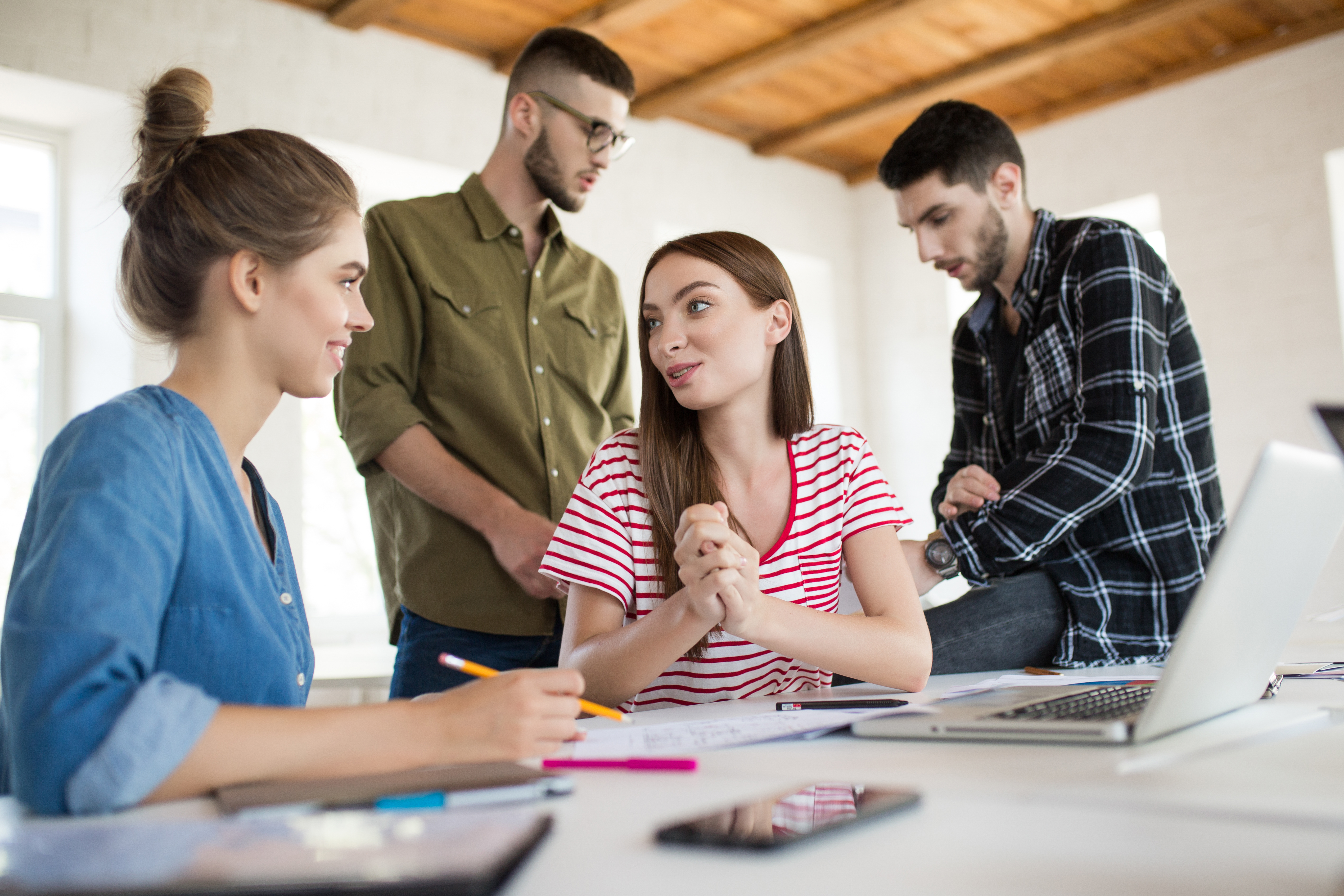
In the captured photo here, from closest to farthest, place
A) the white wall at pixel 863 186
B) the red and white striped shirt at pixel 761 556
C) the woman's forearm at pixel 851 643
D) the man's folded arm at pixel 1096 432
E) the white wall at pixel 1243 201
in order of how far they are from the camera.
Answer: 1. the woman's forearm at pixel 851 643
2. the red and white striped shirt at pixel 761 556
3. the man's folded arm at pixel 1096 432
4. the white wall at pixel 863 186
5. the white wall at pixel 1243 201

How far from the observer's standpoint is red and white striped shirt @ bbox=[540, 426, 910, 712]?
1490 mm

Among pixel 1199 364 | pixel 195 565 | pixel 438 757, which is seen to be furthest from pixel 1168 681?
pixel 1199 364

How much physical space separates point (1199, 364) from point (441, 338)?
4.92ft

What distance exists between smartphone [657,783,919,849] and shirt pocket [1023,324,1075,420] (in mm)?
1558

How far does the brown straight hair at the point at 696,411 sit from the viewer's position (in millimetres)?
1546

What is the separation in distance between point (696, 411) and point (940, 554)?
2.03 feet

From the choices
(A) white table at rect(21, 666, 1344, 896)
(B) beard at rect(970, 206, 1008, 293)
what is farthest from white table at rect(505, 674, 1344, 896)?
(B) beard at rect(970, 206, 1008, 293)

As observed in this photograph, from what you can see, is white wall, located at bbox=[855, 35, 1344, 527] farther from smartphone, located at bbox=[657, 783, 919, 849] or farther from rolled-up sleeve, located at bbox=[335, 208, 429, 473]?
smartphone, located at bbox=[657, 783, 919, 849]

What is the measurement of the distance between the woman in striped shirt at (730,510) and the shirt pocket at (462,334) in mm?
506

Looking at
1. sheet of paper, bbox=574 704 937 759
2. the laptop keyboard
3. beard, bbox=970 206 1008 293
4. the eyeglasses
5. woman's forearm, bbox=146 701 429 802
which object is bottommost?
sheet of paper, bbox=574 704 937 759

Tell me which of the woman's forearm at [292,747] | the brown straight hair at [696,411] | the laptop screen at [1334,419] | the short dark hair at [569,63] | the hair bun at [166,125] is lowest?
the woman's forearm at [292,747]

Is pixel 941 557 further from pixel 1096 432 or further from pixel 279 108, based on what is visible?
pixel 279 108

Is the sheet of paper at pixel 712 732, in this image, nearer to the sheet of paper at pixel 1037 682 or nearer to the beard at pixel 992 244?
the sheet of paper at pixel 1037 682

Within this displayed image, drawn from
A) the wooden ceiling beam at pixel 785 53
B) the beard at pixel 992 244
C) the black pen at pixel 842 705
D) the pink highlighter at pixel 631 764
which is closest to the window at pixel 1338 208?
the wooden ceiling beam at pixel 785 53
